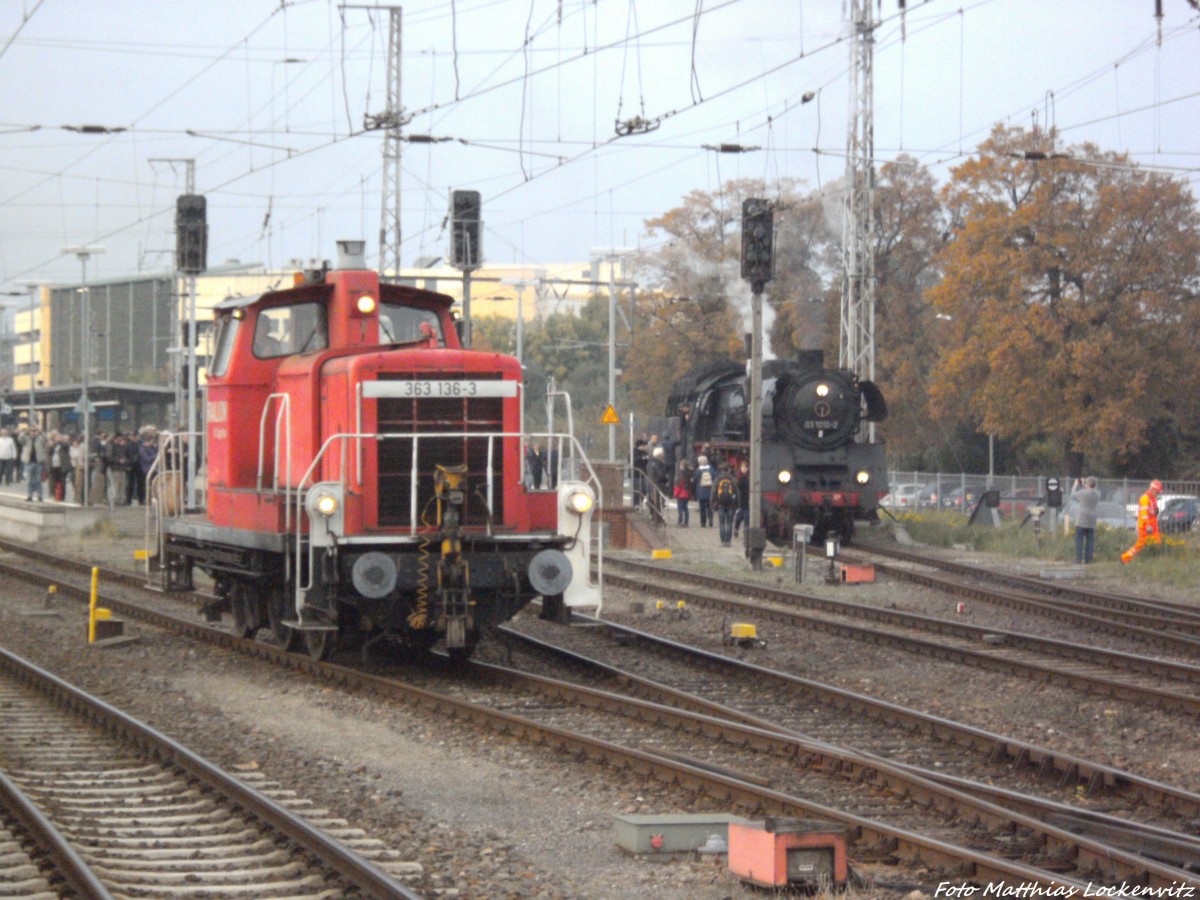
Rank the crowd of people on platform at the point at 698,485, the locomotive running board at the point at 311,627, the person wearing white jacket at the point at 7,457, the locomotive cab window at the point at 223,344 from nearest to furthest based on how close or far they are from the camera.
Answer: the locomotive running board at the point at 311,627 → the locomotive cab window at the point at 223,344 → the crowd of people on platform at the point at 698,485 → the person wearing white jacket at the point at 7,457

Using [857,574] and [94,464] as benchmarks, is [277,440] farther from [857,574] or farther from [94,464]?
[94,464]

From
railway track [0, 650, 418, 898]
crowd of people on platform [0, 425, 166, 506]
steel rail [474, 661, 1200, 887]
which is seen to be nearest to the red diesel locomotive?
steel rail [474, 661, 1200, 887]

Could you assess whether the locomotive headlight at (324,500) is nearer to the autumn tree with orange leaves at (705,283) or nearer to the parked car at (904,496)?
the parked car at (904,496)

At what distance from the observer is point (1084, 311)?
139ft

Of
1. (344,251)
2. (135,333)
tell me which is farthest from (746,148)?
(135,333)

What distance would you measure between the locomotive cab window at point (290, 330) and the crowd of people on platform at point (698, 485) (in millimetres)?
12796

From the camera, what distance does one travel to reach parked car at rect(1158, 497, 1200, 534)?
30.4m

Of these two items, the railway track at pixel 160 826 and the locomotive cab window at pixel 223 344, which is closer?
the railway track at pixel 160 826

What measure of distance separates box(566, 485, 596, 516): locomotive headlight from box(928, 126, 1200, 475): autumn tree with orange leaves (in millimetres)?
31987

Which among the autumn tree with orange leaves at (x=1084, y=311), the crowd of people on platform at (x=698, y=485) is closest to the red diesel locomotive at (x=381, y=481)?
the crowd of people on platform at (x=698, y=485)

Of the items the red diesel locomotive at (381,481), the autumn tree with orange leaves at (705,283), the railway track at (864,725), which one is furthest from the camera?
the autumn tree with orange leaves at (705,283)

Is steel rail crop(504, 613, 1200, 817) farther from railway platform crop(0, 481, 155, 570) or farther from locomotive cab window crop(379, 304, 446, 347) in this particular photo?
railway platform crop(0, 481, 155, 570)

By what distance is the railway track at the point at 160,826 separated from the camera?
249 inches

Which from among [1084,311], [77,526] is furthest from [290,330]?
[1084,311]
